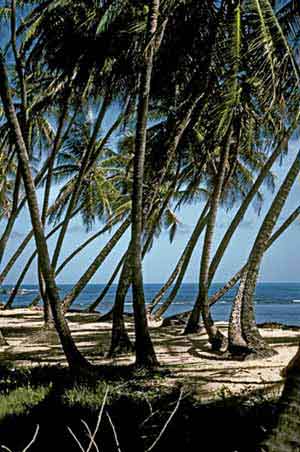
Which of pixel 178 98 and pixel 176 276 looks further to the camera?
pixel 176 276

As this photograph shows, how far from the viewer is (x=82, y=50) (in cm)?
1123

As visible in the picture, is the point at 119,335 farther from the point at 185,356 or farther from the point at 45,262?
the point at 45,262

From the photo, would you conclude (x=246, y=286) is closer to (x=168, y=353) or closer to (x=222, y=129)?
(x=168, y=353)

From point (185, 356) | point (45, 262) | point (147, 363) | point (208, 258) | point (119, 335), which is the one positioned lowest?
point (185, 356)

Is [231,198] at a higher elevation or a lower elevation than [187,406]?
higher

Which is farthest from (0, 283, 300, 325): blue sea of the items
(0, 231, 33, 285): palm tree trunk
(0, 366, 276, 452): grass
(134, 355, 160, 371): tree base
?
(0, 366, 276, 452): grass

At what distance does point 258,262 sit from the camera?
9.93 meters

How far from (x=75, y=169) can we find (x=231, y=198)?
6394mm

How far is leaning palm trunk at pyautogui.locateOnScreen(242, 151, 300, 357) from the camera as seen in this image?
9719 millimetres

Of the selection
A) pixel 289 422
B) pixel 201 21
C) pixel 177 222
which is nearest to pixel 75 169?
pixel 177 222

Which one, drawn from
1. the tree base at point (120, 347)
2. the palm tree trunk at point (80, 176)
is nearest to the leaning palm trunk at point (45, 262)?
the tree base at point (120, 347)

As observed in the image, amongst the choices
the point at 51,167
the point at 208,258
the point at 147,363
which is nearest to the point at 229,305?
the point at 51,167

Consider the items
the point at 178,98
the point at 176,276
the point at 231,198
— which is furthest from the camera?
the point at 231,198

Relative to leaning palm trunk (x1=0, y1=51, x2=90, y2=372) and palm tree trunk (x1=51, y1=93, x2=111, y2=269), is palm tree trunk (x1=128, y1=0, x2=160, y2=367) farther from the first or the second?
palm tree trunk (x1=51, y1=93, x2=111, y2=269)
